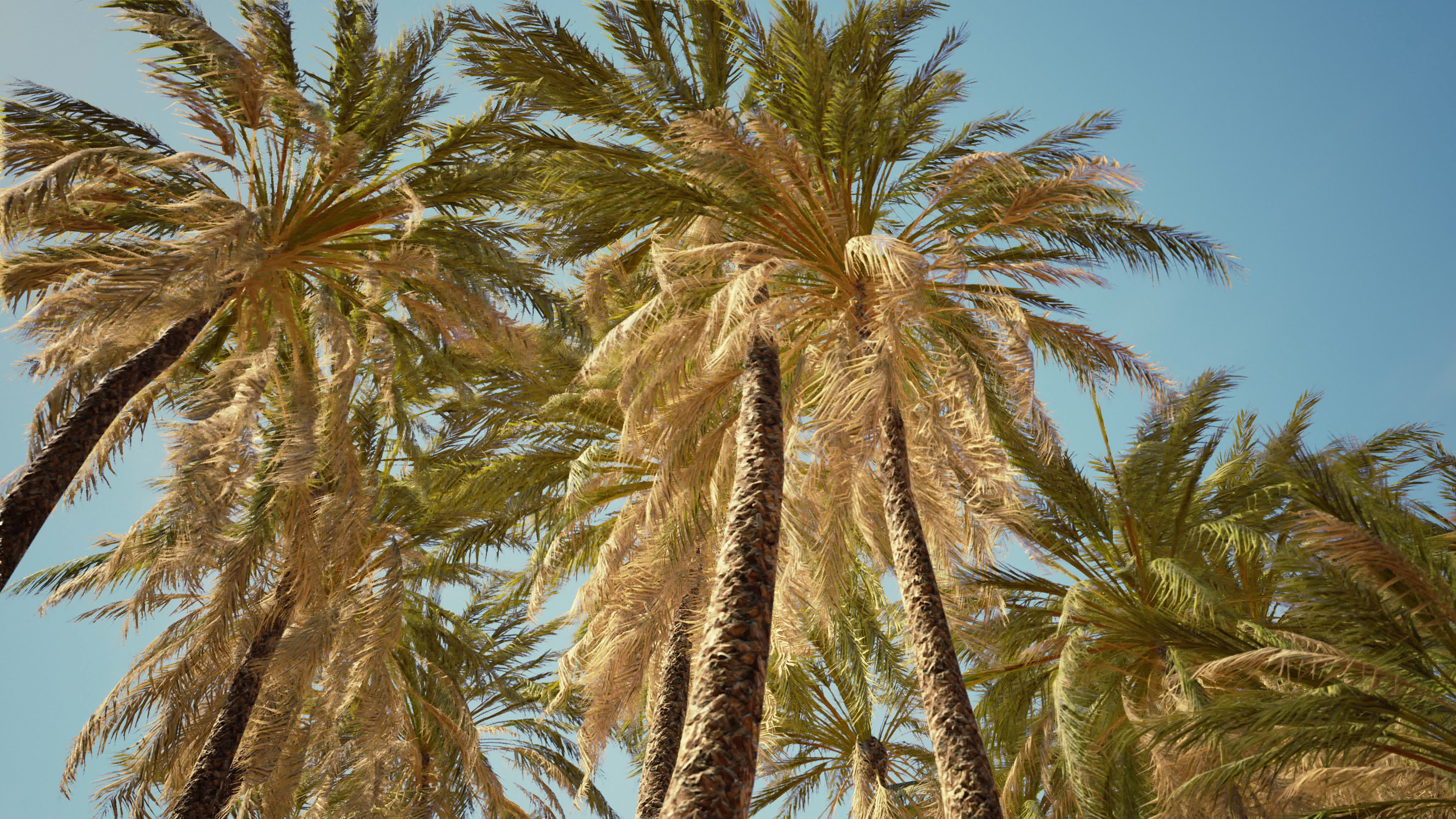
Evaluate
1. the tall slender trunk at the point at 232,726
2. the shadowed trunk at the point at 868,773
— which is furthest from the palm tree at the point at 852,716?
the tall slender trunk at the point at 232,726

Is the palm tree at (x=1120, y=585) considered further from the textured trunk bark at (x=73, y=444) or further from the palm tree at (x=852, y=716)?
the textured trunk bark at (x=73, y=444)

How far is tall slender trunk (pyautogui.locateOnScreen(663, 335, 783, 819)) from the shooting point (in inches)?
225

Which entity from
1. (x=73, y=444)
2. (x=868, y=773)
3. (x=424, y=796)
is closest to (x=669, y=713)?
(x=868, y=773)

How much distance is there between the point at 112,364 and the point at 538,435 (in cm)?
473

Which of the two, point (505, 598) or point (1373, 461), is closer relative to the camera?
point (1373, 461)

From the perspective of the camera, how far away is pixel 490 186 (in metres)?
10.8

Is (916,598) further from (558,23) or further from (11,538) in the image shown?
(11,538)

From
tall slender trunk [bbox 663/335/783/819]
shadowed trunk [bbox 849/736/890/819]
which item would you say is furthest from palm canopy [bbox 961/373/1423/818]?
tall slender trunk [bbox 663/335/783/819]

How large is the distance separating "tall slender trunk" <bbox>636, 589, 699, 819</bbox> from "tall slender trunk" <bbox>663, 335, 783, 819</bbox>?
276 cm

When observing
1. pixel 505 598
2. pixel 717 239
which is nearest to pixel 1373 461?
pixel 717 239

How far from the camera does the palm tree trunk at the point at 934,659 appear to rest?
6871 millimetres

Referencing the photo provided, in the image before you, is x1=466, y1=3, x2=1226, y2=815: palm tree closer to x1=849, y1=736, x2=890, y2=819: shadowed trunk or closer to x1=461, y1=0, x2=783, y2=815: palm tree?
x1=461, y1=0, x2=783, y2=815: palm tree

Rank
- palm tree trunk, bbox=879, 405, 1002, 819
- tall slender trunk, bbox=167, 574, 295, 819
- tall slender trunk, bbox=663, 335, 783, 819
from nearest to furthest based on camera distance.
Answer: tall slender trunk, bbox=663, 335, 783, 819 < palm tree trunk, bbox=879, 405, 1002, 819 < tall slender trunk, bbox=167, 574, 295, 819

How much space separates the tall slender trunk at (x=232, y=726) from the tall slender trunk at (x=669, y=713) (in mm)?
4188
